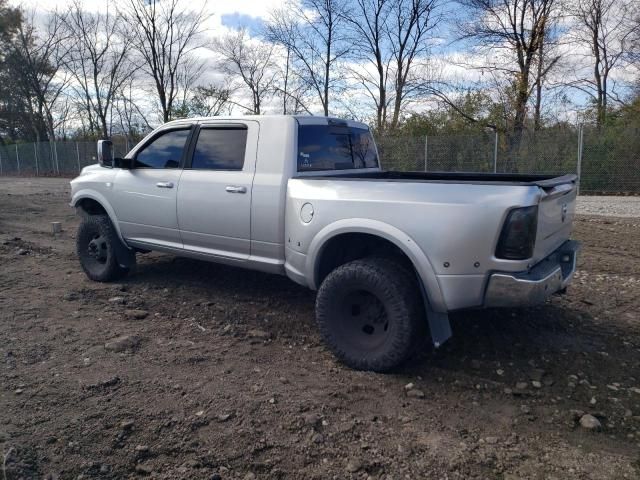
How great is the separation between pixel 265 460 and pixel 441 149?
13.9 m

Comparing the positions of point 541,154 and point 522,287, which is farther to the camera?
point 541,154

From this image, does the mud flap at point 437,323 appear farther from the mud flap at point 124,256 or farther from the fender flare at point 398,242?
the mud flap at point 124,256

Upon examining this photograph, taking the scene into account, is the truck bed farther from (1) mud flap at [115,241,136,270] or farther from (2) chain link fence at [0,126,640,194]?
(2) chain link fence at [0,126,640,194]

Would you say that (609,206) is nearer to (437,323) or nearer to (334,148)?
(334,148)

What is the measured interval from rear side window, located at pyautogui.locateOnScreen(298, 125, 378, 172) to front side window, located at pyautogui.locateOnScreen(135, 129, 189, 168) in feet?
4.49

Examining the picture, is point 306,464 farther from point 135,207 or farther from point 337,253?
point 135,207

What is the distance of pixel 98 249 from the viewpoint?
5.67 metres

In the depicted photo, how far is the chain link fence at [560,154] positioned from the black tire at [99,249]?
38.3ft

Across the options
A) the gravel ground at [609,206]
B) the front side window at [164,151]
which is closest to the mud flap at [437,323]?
the front side window at [164,151]

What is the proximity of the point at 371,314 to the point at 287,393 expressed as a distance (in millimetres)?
823

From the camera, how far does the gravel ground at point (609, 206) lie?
1070cm

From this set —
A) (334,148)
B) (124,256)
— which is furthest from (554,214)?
(124,256)

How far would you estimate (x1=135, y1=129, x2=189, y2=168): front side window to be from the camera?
498 centimetres

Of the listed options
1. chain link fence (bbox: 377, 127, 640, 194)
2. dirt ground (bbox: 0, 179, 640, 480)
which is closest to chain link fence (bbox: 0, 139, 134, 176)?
chain link fence (bbox: 377, 127, 640, 194)
